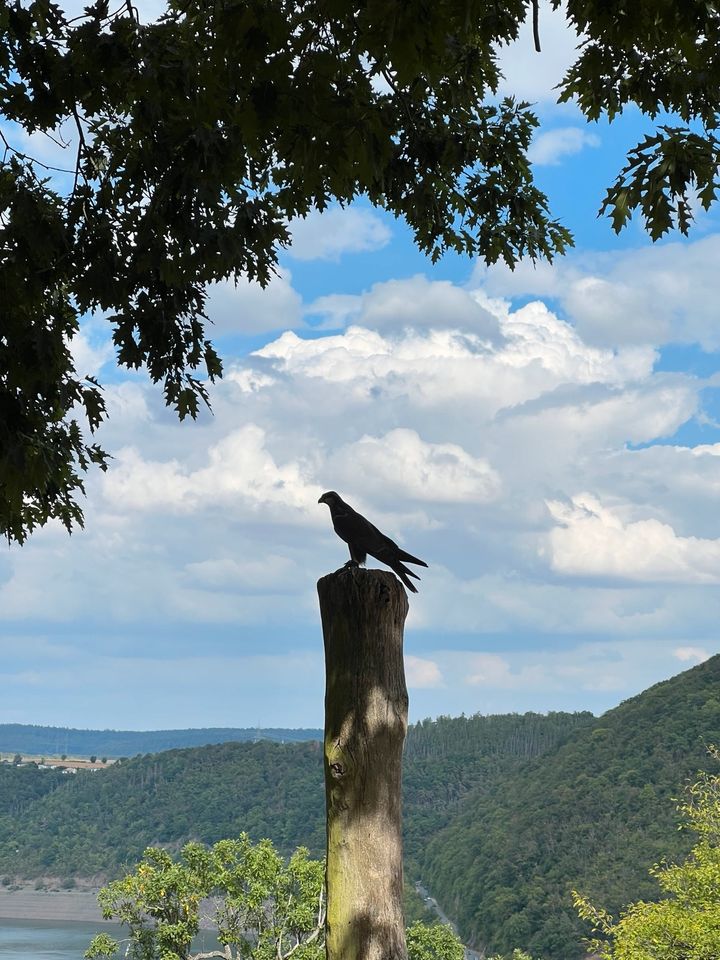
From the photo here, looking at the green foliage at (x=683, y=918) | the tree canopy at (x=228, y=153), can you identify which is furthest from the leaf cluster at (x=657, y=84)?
the green foliage at (x=683, y=918)

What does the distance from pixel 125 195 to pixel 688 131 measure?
3.01 meters

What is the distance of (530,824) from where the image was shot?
86.4 metres

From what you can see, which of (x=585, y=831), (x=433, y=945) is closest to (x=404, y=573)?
(x=433, y=945)

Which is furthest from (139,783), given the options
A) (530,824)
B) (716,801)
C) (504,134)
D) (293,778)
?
(504,134)

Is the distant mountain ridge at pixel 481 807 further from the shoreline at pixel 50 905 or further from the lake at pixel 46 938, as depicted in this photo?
the lake at pixel 46 938

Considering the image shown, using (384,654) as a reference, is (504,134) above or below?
above

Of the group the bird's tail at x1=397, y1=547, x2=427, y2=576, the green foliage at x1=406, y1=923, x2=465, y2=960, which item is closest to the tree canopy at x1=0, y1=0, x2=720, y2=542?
the bird's tail at x1=397, y1=547, x2=427, y2=576

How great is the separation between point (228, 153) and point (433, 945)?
2758cm

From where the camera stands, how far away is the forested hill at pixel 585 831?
72438mm

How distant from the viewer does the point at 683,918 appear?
86.0 feet

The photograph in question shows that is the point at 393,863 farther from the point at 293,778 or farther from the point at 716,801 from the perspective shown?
the point at 293,778

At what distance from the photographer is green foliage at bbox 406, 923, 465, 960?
2917 cm

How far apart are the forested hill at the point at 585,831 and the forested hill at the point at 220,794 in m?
12.8

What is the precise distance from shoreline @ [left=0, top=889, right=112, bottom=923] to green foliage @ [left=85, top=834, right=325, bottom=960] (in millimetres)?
116615
